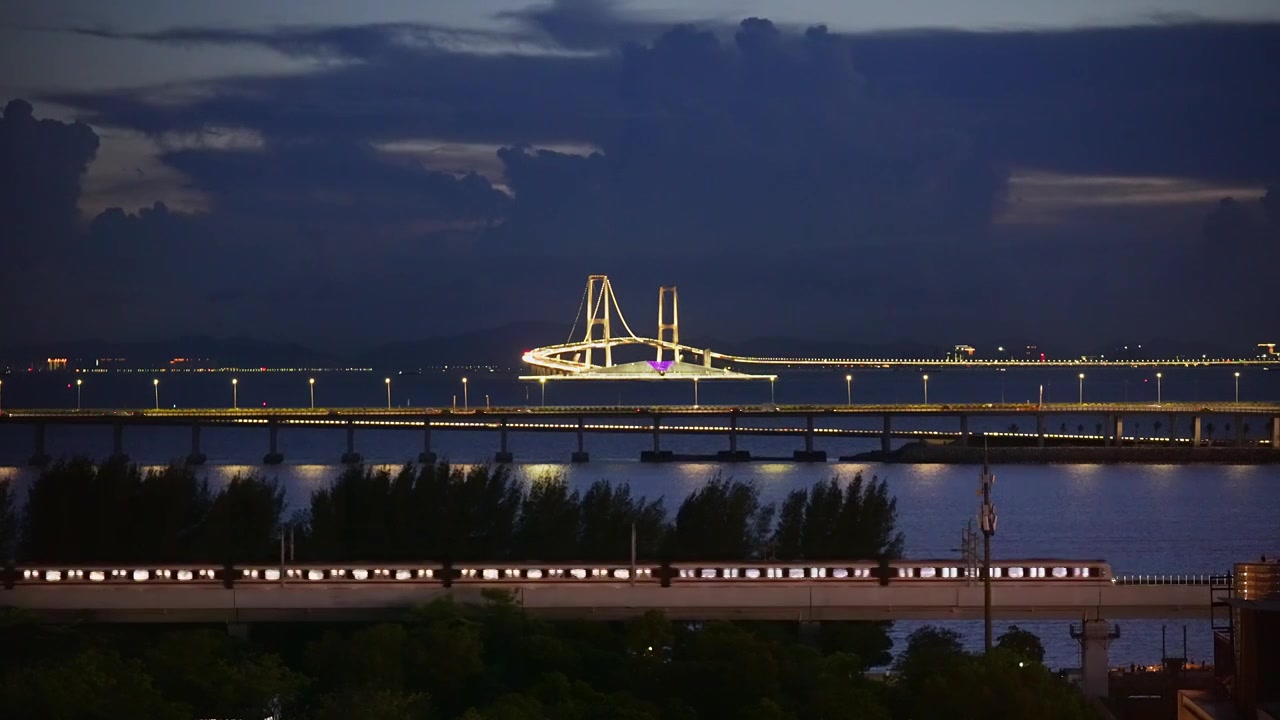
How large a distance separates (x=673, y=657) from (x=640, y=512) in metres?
7.67

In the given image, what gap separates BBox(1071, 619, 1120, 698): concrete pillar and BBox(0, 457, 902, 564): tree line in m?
5.02

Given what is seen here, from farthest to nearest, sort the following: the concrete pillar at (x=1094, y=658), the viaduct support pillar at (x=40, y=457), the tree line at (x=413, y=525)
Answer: the viaduct support pillar at (x=40, y=457), the tree line at (x=413, y=525), the concrete pillar at (x=1094, y=658)

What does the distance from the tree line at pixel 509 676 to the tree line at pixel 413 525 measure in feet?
15.0

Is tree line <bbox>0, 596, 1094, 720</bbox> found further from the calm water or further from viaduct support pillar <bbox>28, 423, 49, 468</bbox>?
viaduct support pillar <bbox>28, 423, 49, 468</bbox>

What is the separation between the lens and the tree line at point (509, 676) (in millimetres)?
12727

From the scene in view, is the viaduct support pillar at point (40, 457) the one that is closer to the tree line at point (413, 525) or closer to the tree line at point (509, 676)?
the tree line at point (413, 525)

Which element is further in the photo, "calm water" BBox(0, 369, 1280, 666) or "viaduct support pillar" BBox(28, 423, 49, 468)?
"viaduct support pillar" BBox(28, 423, 49, 468)

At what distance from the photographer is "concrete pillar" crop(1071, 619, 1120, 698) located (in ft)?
51.3

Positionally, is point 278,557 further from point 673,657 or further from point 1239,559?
point 1239,559

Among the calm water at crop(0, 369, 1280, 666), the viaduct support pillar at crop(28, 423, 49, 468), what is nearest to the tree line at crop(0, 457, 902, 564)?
the calm water at crop(0, 369, 1280, 666)

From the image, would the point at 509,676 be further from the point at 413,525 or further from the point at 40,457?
the point at 40,457

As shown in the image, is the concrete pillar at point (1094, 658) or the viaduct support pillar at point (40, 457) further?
the viaduct support pillar at point (40, 457)

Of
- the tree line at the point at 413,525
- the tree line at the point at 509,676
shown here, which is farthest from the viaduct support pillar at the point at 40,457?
the tree line at the point at 509,676

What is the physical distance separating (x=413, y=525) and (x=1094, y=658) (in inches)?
347
